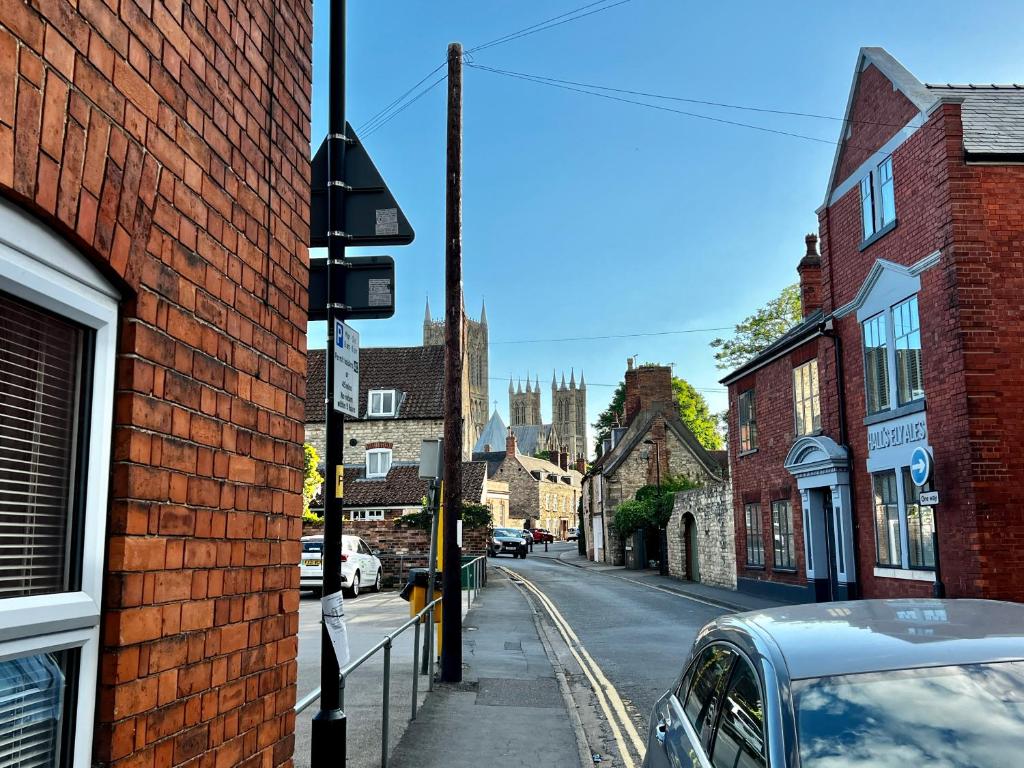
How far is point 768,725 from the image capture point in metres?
3.06

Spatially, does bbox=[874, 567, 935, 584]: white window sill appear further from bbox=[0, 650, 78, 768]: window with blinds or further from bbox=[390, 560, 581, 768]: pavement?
bbox=[0, 650, 78, 768]: window with blinds

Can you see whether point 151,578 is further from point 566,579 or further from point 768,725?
point 566,579

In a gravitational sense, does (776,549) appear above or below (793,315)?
below

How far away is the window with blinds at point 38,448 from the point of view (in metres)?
2.18

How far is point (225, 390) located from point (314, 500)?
123ft

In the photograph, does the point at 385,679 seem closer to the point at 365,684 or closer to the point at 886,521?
the point at 365,684

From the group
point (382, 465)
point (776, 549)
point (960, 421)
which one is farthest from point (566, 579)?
point (960, 421)

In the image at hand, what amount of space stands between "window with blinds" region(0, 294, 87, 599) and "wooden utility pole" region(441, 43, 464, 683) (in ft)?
28.4

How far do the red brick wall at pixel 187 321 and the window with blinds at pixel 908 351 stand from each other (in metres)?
14.4

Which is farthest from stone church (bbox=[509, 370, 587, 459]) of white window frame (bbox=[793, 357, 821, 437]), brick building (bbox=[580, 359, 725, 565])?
white window frame (bbox=[793, 357, 821, 437])

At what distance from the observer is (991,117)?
655 inches

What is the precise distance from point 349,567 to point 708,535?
12514 mm

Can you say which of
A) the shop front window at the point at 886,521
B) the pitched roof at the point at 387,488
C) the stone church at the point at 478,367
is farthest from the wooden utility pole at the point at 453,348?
the stone church at the point at 478,367

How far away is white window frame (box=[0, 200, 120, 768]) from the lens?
2.09 m
